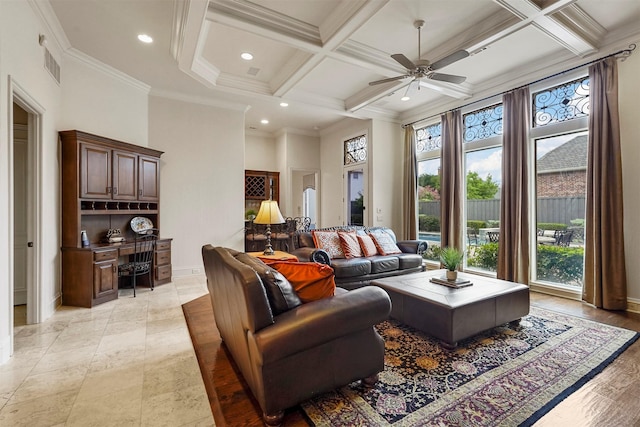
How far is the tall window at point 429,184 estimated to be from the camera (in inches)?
238

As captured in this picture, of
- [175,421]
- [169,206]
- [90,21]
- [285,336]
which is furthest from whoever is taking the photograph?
[169,206]

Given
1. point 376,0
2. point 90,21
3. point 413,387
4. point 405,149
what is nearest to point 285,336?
point 413,387

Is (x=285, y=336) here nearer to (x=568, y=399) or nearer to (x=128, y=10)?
(x=568, y=399)

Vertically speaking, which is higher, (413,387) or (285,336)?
(285,336)

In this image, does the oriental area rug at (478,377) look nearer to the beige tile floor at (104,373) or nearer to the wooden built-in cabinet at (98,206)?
the beige tile floor at (104,373)

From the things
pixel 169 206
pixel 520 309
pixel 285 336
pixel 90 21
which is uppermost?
pixel 90 21

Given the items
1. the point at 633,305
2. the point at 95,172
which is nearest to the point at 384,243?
the point at 633,305

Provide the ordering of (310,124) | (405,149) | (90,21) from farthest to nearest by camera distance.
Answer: (310,124) < (405,149) < (90,21)

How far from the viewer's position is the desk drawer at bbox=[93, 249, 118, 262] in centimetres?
382

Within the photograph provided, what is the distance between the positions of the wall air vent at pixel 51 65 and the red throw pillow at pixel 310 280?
3.78 m

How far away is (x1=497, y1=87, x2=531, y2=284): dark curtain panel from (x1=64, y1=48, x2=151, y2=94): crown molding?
232 inches

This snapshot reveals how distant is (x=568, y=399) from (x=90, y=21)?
219 inches

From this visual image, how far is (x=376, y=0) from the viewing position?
2850mm

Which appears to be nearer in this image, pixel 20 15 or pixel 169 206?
pixel 20 15
